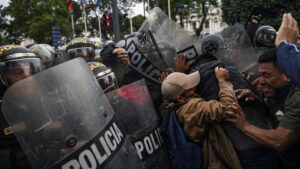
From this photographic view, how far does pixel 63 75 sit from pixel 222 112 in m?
0.97

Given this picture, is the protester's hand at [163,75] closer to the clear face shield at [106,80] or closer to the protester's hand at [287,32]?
the clear face shield at [106,80]

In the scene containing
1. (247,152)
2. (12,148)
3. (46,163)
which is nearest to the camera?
(46,163)

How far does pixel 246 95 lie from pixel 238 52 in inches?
67.6

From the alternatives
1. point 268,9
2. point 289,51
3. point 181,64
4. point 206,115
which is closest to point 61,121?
point 206,115

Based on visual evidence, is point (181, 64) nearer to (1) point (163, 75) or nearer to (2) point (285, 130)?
(1) point (163, 75)

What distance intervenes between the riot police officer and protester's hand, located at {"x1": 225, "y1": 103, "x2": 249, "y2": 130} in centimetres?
130

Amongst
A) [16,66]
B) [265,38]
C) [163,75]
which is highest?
[16,66]

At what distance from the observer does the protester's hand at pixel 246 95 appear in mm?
2406

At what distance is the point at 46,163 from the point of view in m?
1.73

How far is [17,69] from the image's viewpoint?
2.67 meters

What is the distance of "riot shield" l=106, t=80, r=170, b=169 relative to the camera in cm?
225

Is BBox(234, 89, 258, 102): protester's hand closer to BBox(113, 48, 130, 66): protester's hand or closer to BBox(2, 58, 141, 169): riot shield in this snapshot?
BBox(2, 58, 141, 169): riot shield

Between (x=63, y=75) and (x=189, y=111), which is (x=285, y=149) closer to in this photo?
(x=189, y=111)

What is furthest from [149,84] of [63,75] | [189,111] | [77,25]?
[77,25]
